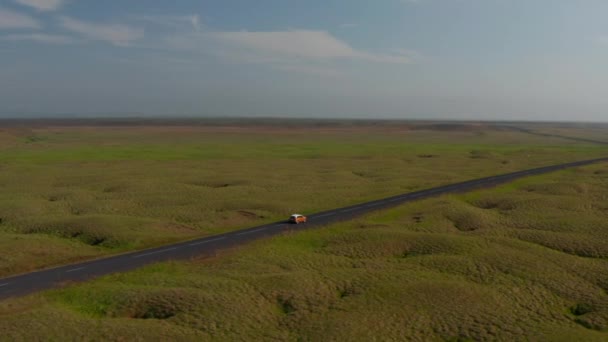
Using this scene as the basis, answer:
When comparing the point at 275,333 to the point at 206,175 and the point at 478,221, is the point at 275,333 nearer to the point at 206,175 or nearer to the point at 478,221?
the point at 478,221

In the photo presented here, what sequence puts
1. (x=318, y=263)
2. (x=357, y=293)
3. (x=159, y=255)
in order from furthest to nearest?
(x=159, y=255) → (x=318, y=263) → (x=357, y=293)

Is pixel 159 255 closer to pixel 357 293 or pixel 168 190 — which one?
pixel 357 293

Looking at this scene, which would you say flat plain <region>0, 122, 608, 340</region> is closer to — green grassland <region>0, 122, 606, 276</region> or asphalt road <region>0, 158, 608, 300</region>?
green grassland <region>0, 122, 606, 276</region>

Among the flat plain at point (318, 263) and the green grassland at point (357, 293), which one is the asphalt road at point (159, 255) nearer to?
the flat plain at point (318, 263)

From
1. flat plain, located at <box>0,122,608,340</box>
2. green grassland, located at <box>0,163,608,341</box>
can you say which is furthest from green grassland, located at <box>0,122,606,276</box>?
green grassland, located at <box>0,163,608,341</box>

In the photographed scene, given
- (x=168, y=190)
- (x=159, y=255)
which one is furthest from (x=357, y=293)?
(x=168, y=190)
